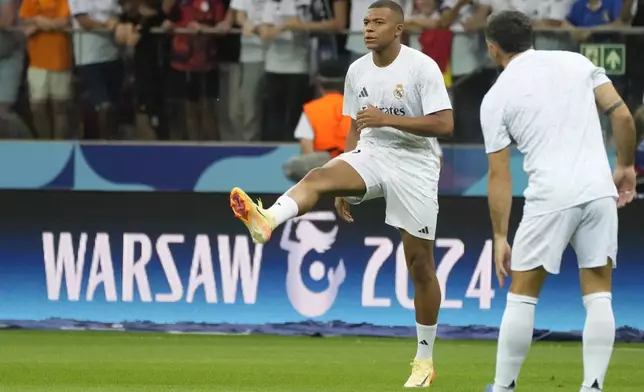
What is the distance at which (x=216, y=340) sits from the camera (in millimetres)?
12328

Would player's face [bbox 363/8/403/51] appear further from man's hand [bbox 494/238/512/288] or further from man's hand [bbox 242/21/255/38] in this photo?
man's hand [bbox 242/21/255/38]

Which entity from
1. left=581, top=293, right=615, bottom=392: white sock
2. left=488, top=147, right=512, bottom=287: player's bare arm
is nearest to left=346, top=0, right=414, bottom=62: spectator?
left=488, top=147, right=512, bottom=287: player's bare arm

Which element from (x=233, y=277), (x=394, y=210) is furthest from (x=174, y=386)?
(x=233, y=277)

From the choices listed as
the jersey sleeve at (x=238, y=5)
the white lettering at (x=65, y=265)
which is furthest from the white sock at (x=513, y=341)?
the jersey sleeve at (x=238, y=5)

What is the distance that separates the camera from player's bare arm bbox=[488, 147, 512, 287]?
277 inches

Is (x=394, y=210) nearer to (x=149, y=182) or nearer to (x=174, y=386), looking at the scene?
(x=174, y=386)

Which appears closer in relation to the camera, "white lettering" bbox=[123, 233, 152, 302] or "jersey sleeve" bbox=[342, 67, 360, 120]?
"jersey sleeve" bbox=[342, 67, 360, 120]

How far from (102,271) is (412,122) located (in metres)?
4.98

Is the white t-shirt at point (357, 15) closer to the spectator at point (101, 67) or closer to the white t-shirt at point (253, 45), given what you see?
the white t-shirt at point (253, 45)

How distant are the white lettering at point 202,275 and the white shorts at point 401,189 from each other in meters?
3.97

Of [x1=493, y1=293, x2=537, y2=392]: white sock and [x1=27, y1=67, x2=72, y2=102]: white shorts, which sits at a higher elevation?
[x1=493, y1=293, x2=537, y2=392]: white sock

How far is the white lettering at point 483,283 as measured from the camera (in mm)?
12742

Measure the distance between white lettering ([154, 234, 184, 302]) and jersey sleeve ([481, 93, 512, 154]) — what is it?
6295 millimetres

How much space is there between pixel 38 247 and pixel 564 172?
23.6 ft
